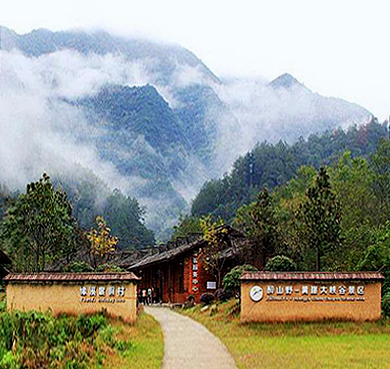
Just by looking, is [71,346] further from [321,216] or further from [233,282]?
[321,216]

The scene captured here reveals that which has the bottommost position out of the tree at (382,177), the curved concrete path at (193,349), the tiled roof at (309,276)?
the curved concrete path at (193,349)

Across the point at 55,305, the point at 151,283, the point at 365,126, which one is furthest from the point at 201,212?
the point at 55,305

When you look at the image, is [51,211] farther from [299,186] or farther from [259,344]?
[299,186]

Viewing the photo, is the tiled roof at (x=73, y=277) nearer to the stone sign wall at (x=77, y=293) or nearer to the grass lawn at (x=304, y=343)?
the stone sign wall at (x=77, y=293)

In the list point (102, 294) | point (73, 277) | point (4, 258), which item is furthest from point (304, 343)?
point (4, 258)

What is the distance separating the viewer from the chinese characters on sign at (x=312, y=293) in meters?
19.5

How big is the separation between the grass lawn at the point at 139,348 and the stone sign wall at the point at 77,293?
721mm

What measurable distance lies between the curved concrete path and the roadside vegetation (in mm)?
275

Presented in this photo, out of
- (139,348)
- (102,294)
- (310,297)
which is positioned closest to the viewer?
(139,348)

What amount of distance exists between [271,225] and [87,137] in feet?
510

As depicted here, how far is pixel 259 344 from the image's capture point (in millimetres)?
15656

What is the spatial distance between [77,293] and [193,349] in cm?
706

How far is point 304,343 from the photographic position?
52.3ft

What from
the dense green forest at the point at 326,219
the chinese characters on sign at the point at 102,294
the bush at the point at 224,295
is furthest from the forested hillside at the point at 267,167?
the chinese characters on sign at the point at 102,294
